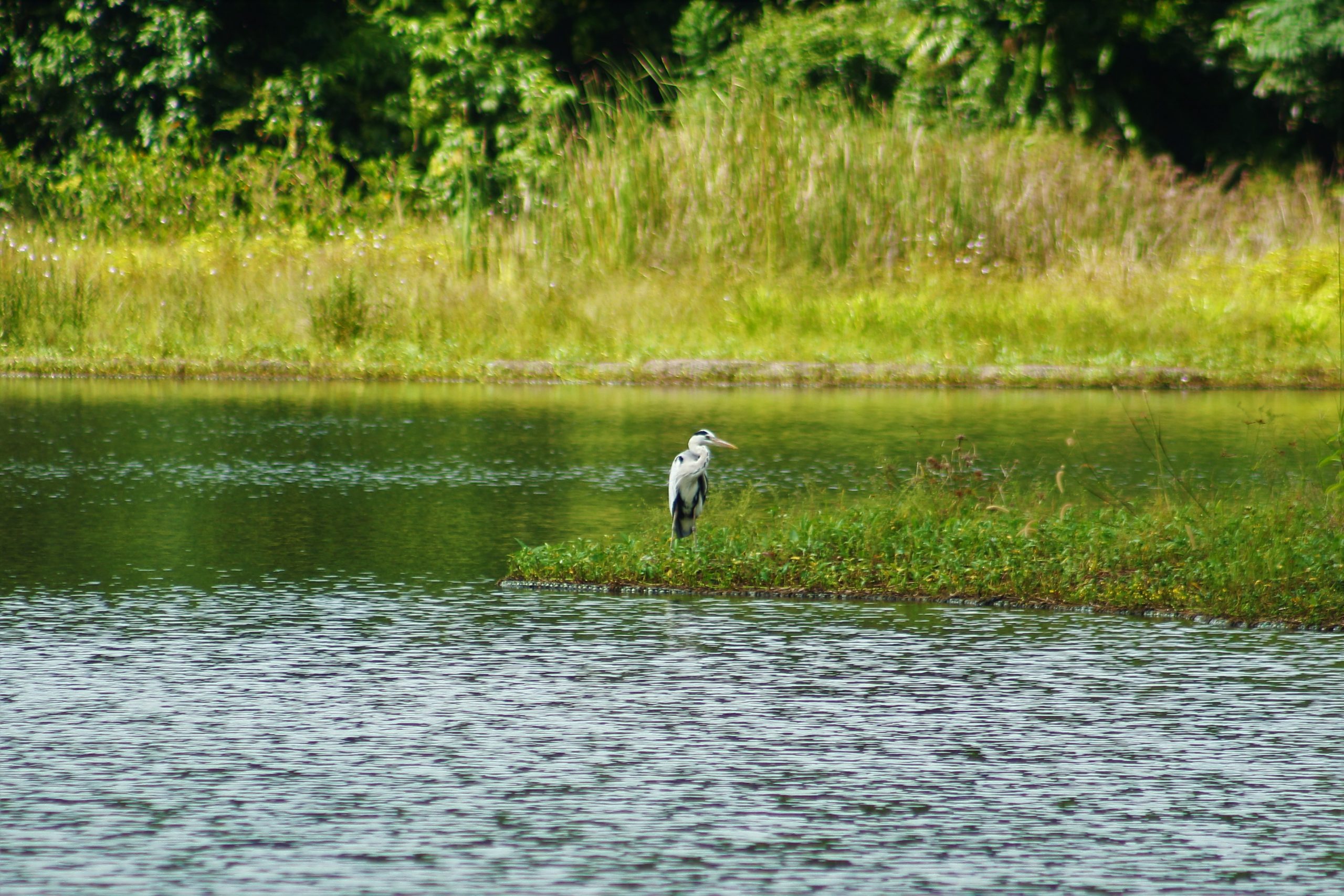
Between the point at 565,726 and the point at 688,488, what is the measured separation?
3338mm

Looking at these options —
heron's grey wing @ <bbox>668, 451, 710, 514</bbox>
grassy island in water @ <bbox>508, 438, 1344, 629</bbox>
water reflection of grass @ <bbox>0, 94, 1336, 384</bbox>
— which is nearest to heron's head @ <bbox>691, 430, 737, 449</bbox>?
heron's grey wing @ <bbox>668, 451, 710, 514</bbox>

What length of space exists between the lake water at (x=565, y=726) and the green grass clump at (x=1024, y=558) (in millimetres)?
255

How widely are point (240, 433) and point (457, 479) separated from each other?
3358mm

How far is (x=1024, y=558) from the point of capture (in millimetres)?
9883

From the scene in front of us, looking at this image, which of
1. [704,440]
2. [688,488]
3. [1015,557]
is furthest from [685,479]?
[1015,557]

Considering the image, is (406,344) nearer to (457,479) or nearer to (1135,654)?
(457,479)

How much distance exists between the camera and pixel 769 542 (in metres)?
10.2

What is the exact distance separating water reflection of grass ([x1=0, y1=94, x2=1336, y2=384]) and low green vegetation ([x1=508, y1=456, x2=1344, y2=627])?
10.8m

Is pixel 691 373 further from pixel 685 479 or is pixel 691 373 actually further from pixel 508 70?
pixel 508 70

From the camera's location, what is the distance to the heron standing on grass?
33.7 ft

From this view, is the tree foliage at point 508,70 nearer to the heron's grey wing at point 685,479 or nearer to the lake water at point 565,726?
the lake water at point 565,726

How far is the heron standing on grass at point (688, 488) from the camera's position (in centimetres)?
1027

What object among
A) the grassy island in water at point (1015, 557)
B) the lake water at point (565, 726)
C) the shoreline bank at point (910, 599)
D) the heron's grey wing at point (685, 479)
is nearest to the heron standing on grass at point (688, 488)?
the heron's grey wing at point (685, 479)

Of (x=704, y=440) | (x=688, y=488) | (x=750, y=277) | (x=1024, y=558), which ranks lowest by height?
(x=1024, y=558)
